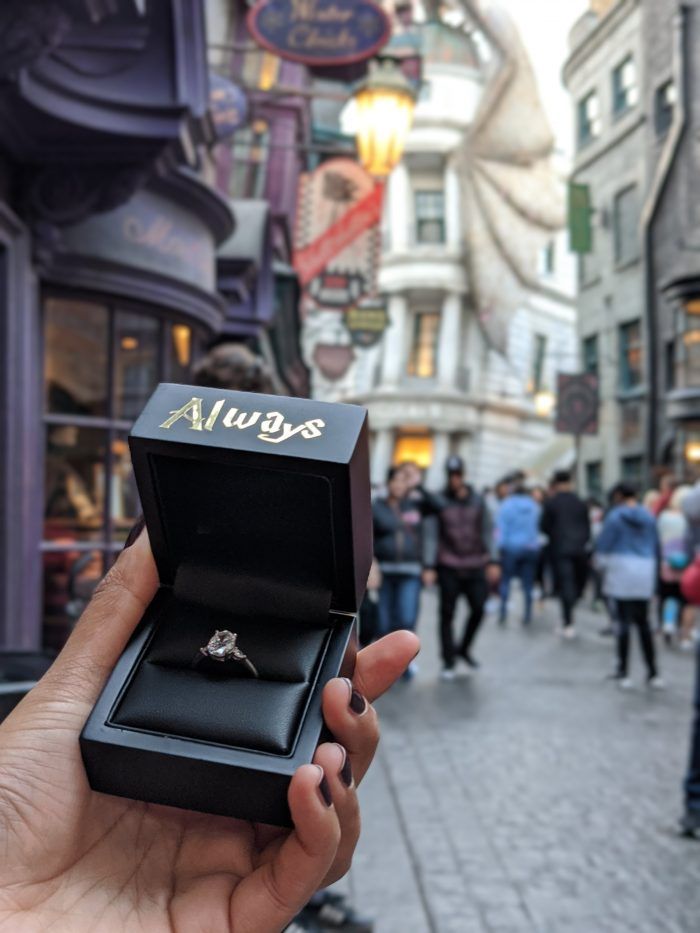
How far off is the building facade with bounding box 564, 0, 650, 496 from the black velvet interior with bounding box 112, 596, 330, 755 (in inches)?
1061

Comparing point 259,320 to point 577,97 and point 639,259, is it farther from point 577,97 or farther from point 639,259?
point 577,97

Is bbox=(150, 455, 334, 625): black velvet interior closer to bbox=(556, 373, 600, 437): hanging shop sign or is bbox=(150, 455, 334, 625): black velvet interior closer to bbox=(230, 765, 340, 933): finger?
bbox=(230, 765, 340, 933): finger

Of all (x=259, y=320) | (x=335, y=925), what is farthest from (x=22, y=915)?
(x=259, y=320)

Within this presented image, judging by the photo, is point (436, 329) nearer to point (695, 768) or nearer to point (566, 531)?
point (566, 531)

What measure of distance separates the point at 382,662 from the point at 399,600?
31.0 ft

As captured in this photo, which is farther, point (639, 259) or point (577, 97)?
point (577, 97)

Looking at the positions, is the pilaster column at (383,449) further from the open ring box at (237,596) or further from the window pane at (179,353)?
the open ring box at (237,596)

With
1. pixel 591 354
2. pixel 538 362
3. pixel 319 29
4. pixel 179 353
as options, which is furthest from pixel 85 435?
pixel 538 362

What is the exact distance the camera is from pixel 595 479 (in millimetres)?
31875

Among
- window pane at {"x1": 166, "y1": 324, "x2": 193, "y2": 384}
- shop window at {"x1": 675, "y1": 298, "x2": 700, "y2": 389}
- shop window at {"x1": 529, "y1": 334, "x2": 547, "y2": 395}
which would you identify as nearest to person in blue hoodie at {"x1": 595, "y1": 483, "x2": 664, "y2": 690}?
window pane at {"x1": 166, "y1": 324, "x2": 193, "y2": 384}

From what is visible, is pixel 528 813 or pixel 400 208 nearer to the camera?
pixel 528 813

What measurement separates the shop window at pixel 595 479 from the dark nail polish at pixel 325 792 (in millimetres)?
30373

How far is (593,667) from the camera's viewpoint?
11859mm

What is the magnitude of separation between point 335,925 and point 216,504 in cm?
301
